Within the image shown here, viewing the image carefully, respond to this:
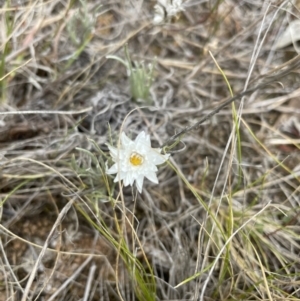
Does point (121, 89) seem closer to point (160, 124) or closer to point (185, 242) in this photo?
point (160, 124)

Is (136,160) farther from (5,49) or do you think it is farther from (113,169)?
(5,49)

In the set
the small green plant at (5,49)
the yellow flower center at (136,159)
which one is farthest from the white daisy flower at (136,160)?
the small green plant at (5,49)

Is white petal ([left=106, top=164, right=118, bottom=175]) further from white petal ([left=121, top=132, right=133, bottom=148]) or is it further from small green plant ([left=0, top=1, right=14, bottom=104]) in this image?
small green plant ([left=0, top=1, right=14, bottom=104])

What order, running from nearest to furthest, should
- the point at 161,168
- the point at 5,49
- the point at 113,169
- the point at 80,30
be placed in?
the point at 113,169 < the point at 5,49 < the point at 161,168 < the point at 80,30

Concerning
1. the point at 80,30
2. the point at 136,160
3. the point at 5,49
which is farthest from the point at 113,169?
the point at 80,30

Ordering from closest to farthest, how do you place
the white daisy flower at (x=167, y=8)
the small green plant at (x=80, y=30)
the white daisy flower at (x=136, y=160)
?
the white daisy flower at (x=136, y=160), the white daisy flower at (x=167, y=8), the small green plant at (x=80, y=30)

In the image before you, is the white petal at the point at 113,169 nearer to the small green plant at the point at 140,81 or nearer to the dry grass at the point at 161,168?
the dry grass at the point at 161,168


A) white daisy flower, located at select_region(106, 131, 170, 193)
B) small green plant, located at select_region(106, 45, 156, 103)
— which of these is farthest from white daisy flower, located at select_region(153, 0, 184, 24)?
white daisy flower, located at select_region(106, 131, 170, 193)

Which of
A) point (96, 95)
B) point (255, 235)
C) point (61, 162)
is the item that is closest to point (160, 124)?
point (96, 95)
